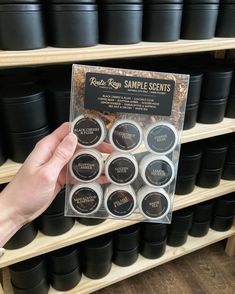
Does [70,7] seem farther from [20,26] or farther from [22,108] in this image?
[22,108]

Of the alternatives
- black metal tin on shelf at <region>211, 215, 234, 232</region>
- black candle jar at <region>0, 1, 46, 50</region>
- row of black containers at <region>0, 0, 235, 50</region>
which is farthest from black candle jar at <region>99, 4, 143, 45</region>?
black metal tin on shelf at <region>211, 215, 234, 232</region>

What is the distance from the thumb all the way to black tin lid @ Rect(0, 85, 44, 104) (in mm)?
193

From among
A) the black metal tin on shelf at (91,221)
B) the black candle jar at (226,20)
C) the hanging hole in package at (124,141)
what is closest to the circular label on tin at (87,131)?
the hanging hole in package at (124,141)

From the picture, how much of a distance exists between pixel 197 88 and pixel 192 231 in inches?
27.2

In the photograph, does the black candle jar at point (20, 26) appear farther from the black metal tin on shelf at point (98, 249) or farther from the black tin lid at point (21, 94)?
the black metal tin on shelf at point (98, 249)

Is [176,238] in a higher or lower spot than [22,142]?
lower

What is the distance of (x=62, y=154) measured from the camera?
1.88ft

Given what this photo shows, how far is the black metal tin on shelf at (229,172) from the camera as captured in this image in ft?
3.77

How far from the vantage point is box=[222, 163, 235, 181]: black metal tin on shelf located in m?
1.15

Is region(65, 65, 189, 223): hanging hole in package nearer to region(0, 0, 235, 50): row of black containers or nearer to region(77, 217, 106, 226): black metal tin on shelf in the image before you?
region(0, 0, 235, 50): row of black containers

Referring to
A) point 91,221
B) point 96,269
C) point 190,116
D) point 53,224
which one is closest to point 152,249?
point 96,269

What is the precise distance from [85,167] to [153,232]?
0.62 m

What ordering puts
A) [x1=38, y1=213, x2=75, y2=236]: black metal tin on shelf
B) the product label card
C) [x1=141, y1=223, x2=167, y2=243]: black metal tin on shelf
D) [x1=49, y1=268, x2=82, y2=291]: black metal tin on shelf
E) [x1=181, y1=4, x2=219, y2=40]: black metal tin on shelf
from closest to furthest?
1. the product label card
2. [x1=181, y1=4, x2=219, y2=40]: black metal tin on shelf
3. [x1=38, y1=213, x2=75, y2=236]: black metal tin on shelf
4. [x1=49, y1=268, x2=82, y2=291]: black metal tin on shelf
5. [x1=141, y1=223, x2=167, y2=243]: black metal tin on shelf

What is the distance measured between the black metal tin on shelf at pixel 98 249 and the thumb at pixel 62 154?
1.81 feet
